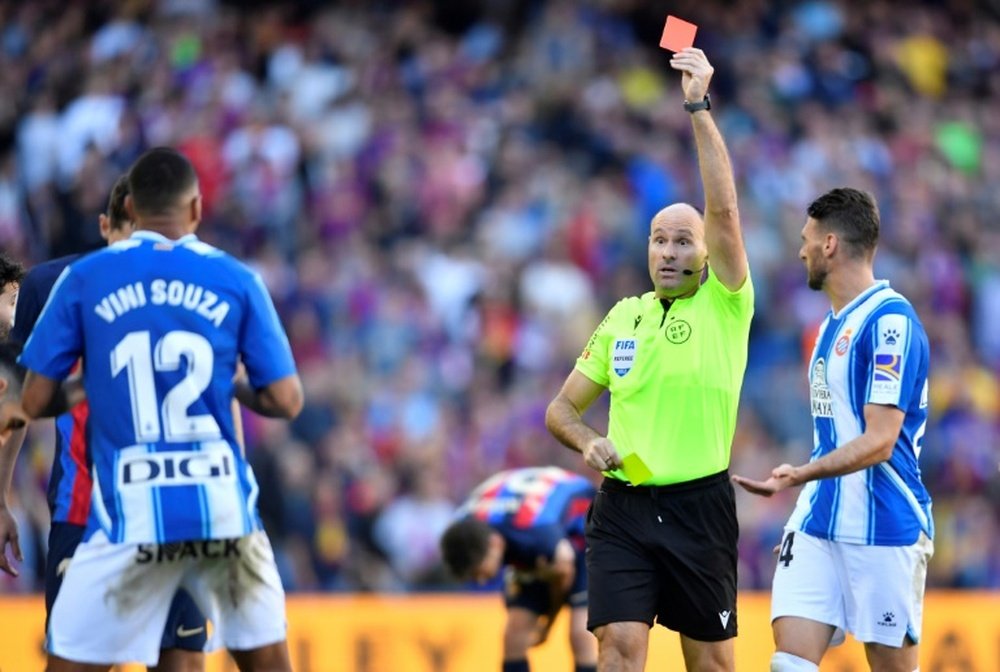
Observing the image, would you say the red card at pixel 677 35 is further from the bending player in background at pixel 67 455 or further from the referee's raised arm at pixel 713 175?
the bending player in background at pixel 67 455

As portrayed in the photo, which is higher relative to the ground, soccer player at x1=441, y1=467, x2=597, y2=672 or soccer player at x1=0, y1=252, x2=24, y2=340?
soccer player at x1=0, y1=252, x2=24, y2=340

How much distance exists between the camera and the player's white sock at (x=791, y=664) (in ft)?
23.9

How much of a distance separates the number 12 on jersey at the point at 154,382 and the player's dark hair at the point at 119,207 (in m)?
1.33

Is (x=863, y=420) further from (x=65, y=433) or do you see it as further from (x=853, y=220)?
(x=65, y=433)

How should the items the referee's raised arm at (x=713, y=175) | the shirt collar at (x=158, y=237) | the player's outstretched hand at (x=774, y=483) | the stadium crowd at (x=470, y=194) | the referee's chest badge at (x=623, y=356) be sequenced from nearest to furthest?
the shirt collar at (x=158, y=237), the player's outstretched hand at (x=774, y=483), the referee's raised arm at (x=713, y=175), the referee's chest badge at (x=623, y=356), the stadium crowd at (x=470, y=194)

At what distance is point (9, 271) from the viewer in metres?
7.88

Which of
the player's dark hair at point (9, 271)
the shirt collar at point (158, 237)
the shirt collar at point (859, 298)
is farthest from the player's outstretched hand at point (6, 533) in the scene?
the shirt collar at point (859, 298)

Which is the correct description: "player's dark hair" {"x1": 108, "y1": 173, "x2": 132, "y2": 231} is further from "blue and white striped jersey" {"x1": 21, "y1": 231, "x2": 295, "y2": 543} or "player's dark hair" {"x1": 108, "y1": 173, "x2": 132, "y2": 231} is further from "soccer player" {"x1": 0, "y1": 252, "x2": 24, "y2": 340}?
"blue and white striped jersey" {"x1": 21, "y1": 231, "x2": 295, "y2": 543}

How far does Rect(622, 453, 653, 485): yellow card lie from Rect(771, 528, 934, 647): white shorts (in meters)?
0.75

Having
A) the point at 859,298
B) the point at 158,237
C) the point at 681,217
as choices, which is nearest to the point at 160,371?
the point at 158,237

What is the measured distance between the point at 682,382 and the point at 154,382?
8.41 feet

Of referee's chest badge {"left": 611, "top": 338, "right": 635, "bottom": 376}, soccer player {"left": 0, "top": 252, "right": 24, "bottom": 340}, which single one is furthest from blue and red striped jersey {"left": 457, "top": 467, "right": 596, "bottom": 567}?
soccer player {"left": 0, "top": 252, "right": 24, "bottom": 340}

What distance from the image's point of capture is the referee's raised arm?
24.2ft

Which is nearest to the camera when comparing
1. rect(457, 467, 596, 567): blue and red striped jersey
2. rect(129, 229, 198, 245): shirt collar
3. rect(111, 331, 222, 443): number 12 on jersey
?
rect(111, 331, 222, 443): number 12 on jersey
